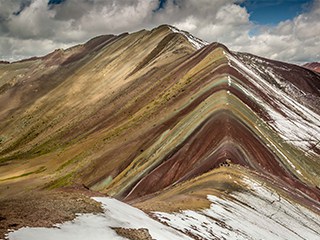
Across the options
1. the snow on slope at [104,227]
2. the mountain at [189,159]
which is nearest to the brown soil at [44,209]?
the mountain at [189,159]

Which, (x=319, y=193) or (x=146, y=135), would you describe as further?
(x=146, y=135)

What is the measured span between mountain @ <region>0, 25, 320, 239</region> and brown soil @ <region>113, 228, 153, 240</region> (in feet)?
0.78

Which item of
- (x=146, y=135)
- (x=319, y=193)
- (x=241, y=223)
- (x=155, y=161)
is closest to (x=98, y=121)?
(x=146, y=135)

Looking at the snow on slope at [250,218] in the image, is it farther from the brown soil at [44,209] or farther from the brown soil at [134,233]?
the brown soil at [44,209]

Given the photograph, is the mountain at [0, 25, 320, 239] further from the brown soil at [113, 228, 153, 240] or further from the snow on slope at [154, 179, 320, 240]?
the brown soil at [113, 228, 153, 240]

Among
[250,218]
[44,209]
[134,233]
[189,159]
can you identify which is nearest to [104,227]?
[134,233]

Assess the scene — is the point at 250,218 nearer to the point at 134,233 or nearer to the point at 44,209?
the point at 134,233

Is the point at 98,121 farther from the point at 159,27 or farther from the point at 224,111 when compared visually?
the point at 159,27

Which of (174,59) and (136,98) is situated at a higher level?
(174,59)

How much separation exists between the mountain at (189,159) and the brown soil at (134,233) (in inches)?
9.3

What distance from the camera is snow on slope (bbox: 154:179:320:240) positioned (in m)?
22.5

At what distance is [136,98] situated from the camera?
99812 mm

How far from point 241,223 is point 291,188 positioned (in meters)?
19.3

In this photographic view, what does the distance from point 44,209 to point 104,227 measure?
302cm
